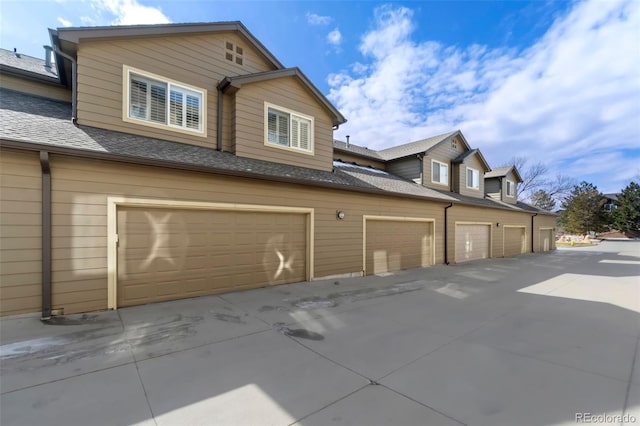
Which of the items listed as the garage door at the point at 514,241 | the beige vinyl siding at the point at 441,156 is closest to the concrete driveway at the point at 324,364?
the beige vinyl siding at the point at 441,156

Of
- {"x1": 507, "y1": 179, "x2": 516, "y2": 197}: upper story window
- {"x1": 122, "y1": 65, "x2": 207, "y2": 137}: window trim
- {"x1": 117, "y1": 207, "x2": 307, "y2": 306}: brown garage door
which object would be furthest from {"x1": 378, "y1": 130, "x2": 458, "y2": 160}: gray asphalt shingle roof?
{"x1": 122, "y1": 65, "x2": 207, "y2": 137}: window trim

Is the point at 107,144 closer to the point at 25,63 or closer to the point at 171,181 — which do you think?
the point at 171,181

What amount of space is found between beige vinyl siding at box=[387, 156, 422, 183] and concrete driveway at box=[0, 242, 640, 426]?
882cm

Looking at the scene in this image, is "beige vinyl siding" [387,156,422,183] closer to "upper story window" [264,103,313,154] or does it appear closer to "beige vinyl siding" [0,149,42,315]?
"upper story window" [264,103,313,154]

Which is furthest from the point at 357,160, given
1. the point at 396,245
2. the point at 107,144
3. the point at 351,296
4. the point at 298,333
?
the point at 298,333

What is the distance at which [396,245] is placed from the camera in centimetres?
1009

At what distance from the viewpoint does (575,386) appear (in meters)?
2.75

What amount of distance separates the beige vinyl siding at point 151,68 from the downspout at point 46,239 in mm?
1956

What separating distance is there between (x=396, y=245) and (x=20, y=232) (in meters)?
9.58

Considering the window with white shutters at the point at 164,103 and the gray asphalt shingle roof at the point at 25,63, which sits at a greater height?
the gray asphalt shingle roof at the point at 25,63

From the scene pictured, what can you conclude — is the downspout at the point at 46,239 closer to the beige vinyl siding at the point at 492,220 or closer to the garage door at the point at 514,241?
the beige vinyl siding at the point at 492,220

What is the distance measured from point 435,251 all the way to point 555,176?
42839 mm

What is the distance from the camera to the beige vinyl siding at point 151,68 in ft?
19.6


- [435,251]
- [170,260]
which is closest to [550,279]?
[435,251]
